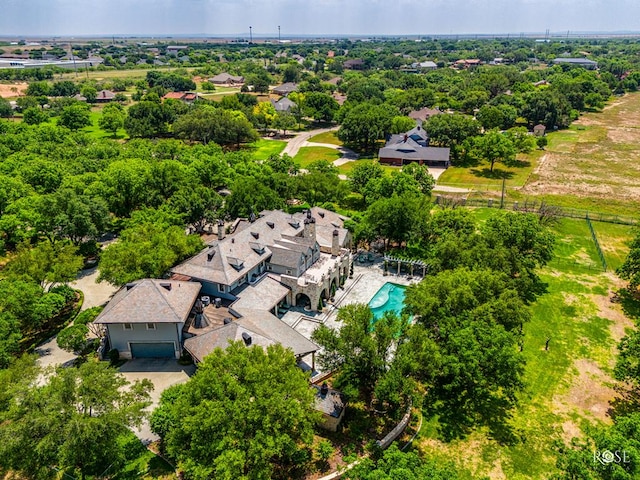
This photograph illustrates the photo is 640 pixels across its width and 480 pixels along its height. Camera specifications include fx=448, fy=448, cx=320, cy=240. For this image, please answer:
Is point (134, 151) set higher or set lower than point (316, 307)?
higher

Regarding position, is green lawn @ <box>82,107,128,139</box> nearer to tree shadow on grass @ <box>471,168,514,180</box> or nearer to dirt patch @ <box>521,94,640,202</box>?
tree shadow on grass @ <box>471,168,514,180</box>

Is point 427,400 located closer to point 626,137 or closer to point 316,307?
point 316,307

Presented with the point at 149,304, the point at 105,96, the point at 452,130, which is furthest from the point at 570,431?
the point at 105,96

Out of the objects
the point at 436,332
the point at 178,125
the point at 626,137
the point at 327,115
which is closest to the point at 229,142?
the point at 178,125

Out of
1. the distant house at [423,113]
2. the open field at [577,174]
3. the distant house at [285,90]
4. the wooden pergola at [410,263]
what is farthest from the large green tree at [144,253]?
the distant house at [285,90]

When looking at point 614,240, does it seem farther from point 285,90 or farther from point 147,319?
point 285,90

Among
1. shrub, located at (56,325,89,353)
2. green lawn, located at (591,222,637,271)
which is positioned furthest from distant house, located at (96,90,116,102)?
green lawn, located at (591,222,637,271)
